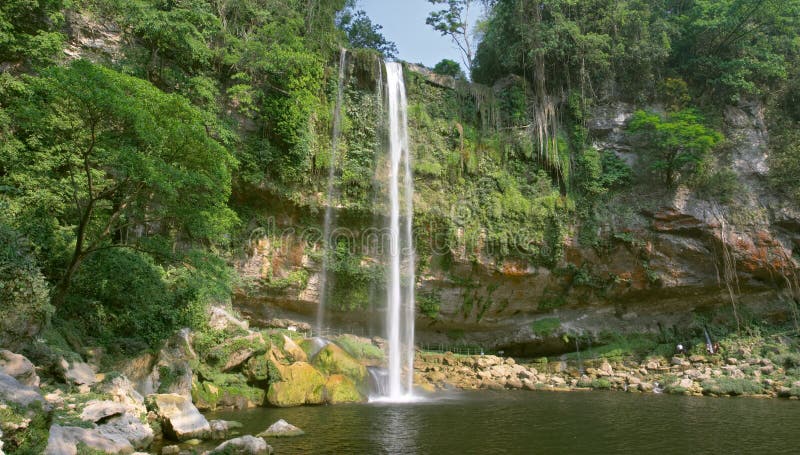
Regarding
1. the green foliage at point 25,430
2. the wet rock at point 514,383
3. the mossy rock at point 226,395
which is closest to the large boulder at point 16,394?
the green foliage at point 25,430

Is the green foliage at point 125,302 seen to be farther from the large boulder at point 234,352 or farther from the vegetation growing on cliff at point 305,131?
the large boulder at point 234,352

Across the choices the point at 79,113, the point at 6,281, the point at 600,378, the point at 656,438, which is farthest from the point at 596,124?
the point at 6,281

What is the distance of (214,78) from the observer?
680 inches

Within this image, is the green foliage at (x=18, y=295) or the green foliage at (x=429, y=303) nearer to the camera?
the green foliage at (x=18, y=295)

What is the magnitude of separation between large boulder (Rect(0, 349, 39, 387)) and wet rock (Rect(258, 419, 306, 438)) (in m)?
3.63

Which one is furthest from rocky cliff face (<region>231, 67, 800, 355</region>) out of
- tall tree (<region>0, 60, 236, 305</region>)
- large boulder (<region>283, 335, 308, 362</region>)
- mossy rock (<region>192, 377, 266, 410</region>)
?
tall tree (<region>0, 60, 236, 305</region>)

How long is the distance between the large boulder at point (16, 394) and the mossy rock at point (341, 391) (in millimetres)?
7683

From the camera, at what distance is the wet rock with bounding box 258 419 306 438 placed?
8.34m

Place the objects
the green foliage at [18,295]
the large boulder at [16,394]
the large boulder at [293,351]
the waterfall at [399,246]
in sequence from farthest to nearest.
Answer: the waterfall at [399,246] → the large boulder at [293,351] → the green foliage at [18,295] → the large boulder at [16,394]

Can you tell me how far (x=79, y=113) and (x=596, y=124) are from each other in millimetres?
21899

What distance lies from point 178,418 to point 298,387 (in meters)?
4.27

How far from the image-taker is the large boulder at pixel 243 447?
22.4ft

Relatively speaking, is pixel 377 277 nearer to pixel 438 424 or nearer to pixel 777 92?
pixel 438 424

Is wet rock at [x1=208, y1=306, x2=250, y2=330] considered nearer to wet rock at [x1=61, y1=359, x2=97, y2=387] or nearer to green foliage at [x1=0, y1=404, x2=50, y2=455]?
wet rock at [x1=61, y1=359, x2=97, y2=387]
